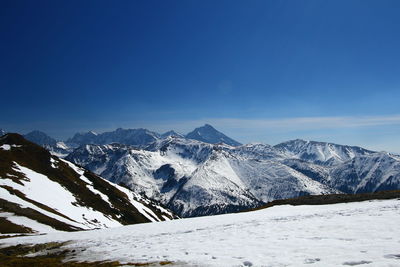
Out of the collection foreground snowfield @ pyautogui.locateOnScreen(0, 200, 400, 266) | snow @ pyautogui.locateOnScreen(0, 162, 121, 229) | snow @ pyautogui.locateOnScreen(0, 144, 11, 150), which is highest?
snow @ pyautogui.locateOnScreen(0, 144, 11, 150)

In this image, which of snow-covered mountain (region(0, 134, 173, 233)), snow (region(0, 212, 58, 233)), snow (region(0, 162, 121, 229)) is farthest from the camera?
snow (region(0, 162, 121, 229))

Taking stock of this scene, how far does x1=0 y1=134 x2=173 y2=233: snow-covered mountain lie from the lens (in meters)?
73.7

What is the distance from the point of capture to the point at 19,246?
39.8 m

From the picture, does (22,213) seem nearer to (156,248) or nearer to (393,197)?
(156,248)

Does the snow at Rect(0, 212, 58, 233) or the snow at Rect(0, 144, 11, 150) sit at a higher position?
the snow at Rect(0, 144, 11, 150)

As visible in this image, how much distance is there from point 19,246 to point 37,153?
13701 centimetres

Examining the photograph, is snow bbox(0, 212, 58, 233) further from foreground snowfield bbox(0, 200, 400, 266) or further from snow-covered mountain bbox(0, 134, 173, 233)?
foreground snowfield bbox(0, 200, 400, 266)

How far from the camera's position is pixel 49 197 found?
361ft

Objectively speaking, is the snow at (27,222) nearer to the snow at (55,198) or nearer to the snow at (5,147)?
the snow at (55,198)

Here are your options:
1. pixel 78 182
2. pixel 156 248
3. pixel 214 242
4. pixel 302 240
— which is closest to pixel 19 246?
pixel 156 248

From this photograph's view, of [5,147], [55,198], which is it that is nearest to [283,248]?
[55,198]

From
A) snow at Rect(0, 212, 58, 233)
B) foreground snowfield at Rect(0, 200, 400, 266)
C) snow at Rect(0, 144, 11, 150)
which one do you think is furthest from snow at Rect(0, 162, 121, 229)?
foreground snowfield at Rect(0, 200, 400, 266)

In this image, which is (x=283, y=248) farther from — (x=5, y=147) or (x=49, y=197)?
(x=5, y=147)

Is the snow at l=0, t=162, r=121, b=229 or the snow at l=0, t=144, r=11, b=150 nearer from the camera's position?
the snow at l=0, t=162, r=121, b=229
